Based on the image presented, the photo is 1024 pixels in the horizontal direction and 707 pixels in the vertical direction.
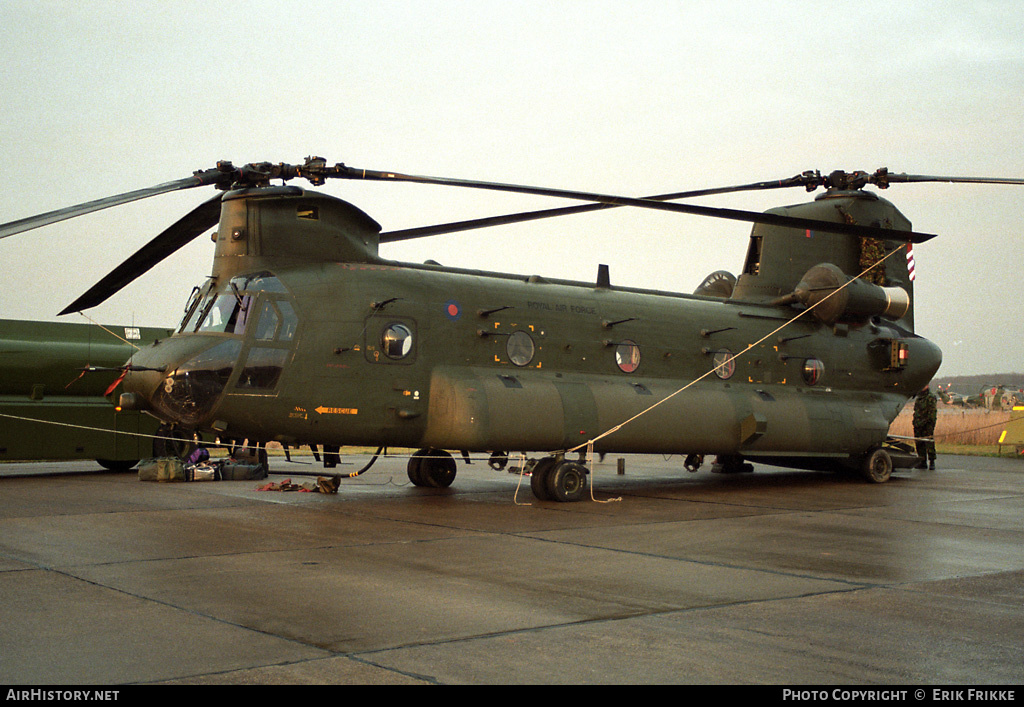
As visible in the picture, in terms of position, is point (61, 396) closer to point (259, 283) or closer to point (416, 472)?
point (416, 472)

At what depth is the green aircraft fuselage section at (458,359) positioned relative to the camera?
12516 mm

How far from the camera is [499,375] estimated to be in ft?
46.1

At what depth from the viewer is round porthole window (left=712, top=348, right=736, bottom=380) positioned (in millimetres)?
16672

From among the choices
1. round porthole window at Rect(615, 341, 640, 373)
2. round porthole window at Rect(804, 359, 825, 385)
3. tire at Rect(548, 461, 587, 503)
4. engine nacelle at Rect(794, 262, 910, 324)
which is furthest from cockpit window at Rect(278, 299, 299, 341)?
engine nacelle at Rect(794, 262, 910, 324)

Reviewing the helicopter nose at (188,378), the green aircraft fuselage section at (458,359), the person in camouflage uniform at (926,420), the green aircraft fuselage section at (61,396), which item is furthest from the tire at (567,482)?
the person in camouflage uniform at (926,420)

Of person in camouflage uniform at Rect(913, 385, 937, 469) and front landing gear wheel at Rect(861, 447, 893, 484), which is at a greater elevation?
person in camouflage uniform at Rect(913, 385, 937, 469)

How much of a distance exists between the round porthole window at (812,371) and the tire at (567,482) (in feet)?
19.2

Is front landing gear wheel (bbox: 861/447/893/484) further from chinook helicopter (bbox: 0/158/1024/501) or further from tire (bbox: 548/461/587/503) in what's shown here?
tire (bbox: 548/461/587/503)

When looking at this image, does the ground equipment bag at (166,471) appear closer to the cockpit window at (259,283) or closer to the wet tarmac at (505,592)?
the wet tarmac at (505,592)

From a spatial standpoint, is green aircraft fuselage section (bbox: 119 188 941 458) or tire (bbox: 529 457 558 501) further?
tire (bbox: 529 457 558 501)

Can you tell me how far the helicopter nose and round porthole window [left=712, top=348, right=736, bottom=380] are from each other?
8.65 m

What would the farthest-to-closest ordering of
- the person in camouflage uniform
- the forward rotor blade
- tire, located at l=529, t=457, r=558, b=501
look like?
the person in camouflage uniform → tire, located at l=529, t=457, r=558, b=501 → the forward rotor blade
